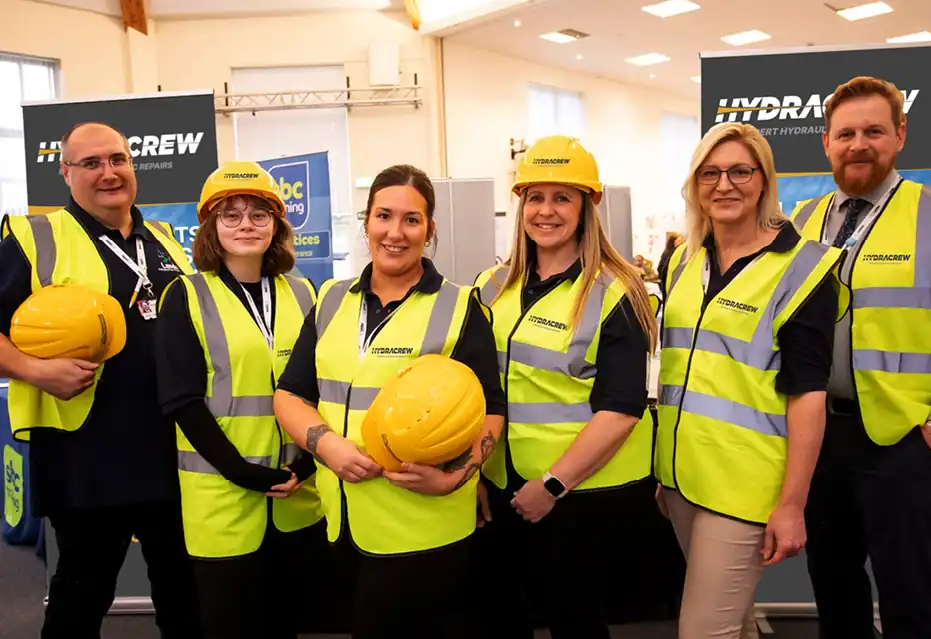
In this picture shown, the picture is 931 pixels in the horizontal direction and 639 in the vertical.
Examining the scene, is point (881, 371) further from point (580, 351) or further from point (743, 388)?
point (580, 351)

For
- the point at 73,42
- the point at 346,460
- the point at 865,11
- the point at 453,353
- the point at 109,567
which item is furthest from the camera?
the point at 865,11

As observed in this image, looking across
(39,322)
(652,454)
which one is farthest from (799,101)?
(39,322)

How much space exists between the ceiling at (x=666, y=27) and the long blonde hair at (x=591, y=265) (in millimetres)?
7219

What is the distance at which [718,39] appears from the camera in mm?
9992

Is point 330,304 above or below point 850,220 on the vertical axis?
below

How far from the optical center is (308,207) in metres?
4.09

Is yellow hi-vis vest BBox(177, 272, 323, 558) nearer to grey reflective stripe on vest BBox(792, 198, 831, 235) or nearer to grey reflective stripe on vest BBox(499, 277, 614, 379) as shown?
grey reflective stripe on vest BBox(499, 277, 614, 379)

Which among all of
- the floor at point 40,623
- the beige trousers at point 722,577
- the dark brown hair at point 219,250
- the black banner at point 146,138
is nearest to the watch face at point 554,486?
the beige trousers at point 722,577

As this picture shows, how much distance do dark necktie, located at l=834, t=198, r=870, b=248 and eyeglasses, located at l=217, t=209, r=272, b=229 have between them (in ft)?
5.44

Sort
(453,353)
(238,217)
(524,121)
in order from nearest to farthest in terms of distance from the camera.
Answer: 1. (453,353)
2. (238,217)
3. (524,121)

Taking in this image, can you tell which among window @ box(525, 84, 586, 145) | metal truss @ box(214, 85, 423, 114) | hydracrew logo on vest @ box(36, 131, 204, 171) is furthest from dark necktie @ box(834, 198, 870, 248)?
window @ box(525, 84, 586, 145)

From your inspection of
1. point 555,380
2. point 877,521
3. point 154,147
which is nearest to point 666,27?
point 154,147

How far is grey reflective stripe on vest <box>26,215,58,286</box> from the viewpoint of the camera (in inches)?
75.5

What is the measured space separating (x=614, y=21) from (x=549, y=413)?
8931mm
